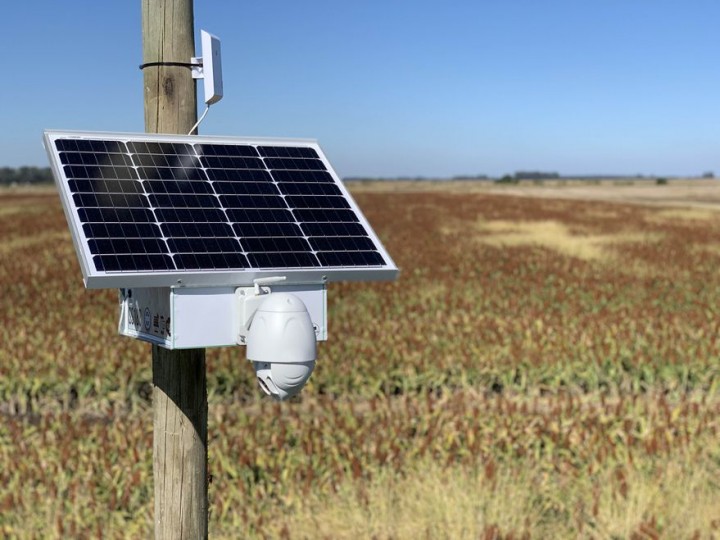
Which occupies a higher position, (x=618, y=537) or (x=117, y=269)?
(x=117, y=269)

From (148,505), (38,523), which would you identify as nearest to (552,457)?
(148,505)

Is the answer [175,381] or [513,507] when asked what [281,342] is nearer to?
[175,381]

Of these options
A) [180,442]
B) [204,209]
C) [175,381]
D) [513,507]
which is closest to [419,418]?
[513,507]

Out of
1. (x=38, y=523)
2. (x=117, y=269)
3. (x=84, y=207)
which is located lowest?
(x=38, y=523)

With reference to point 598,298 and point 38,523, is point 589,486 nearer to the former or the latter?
point 38,523

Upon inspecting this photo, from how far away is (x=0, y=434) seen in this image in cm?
688

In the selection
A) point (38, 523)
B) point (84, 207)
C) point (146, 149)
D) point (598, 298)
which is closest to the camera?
point (84, 207)

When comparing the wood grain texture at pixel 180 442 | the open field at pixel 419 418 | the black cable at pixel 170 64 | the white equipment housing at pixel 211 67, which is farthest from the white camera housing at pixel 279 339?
the open field at pixel 419 418

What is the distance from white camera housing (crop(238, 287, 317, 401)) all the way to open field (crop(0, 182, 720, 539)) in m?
1.96

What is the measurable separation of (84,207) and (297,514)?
2.90 m

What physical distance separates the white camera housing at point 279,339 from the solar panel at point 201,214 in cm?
14

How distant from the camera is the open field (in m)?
5.08

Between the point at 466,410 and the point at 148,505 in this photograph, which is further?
the point at 466,410

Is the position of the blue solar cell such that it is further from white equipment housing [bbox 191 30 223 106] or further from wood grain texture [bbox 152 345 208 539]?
wood grain texture [bbox 152 345 208 539]
